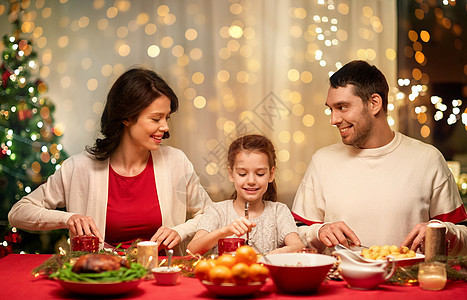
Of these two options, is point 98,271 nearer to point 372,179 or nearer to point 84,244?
point 84,244

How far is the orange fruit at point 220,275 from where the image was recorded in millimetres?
1666

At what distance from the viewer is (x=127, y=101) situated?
294 centimetres

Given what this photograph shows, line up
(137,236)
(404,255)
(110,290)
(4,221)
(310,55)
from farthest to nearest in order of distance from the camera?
(4,221), (310,55), (137,236), (404,255), (110,290)

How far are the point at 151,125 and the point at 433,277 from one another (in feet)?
5.29

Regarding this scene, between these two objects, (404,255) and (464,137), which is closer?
(404,255)

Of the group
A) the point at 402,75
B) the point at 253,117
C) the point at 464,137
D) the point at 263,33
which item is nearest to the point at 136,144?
the point at 253,117

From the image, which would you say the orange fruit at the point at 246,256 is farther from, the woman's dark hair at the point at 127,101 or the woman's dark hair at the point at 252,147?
the woman's dark hair at the point at 127,101

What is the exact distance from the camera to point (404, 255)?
2.03 m

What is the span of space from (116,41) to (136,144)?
38.5 inches

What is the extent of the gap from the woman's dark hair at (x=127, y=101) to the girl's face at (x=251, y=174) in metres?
0.65

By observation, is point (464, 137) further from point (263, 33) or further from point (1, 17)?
point (1, 17)

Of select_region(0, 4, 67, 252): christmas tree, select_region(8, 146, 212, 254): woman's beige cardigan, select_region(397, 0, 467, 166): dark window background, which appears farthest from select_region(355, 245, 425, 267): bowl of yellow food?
select_region(0, 4, 67, 252): christmas tree

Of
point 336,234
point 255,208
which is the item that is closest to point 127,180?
point 255,208

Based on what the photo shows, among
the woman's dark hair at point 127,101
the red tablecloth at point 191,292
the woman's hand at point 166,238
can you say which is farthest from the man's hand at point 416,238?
the woman's dark hair at point 127,101
